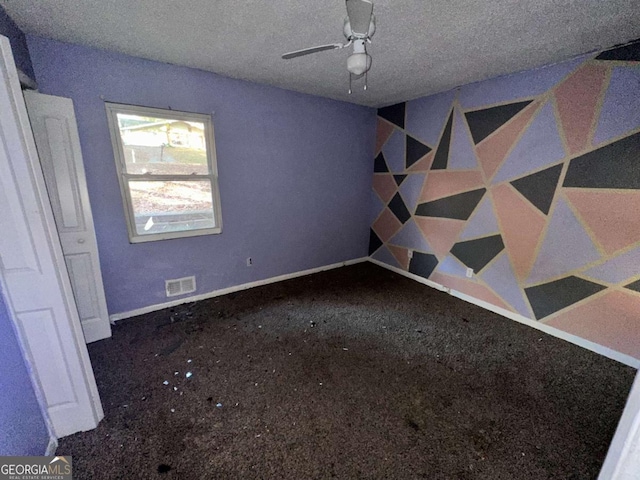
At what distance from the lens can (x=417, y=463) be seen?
52.8 inches

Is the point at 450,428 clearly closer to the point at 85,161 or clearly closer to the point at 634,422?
the point at 634,422

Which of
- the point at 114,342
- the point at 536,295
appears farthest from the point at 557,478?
the point at 114,342

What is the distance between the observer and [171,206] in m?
2.74

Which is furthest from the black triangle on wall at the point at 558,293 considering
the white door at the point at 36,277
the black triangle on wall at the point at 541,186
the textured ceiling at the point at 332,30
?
the white door at the point at 36,277

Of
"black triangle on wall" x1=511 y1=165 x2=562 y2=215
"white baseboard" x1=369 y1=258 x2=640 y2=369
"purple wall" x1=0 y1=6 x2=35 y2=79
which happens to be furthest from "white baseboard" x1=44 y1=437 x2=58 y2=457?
"black triangle on wall" x1=511 y1=165 x2=562 y2=215

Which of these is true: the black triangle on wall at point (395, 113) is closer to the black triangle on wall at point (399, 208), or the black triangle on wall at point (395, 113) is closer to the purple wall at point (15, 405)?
the black triangle on wall at point (399, 208)

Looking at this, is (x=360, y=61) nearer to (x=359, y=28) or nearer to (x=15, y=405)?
(x=359, y=28)

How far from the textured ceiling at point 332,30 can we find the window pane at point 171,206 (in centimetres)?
116

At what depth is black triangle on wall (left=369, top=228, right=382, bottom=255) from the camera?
165 inches

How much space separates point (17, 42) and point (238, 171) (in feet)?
5.74

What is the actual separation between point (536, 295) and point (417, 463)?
214 centimetres

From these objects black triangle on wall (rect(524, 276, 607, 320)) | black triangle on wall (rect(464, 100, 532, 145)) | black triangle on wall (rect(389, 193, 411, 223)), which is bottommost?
black triangle on wall (rect(524, 276, 607, 320))

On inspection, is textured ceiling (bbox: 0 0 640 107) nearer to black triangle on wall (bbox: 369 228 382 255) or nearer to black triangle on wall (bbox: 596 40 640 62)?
black triangle on wall (bbox: 596 40 640 62)

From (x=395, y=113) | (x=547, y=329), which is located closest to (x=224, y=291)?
(x=395, y=113)
